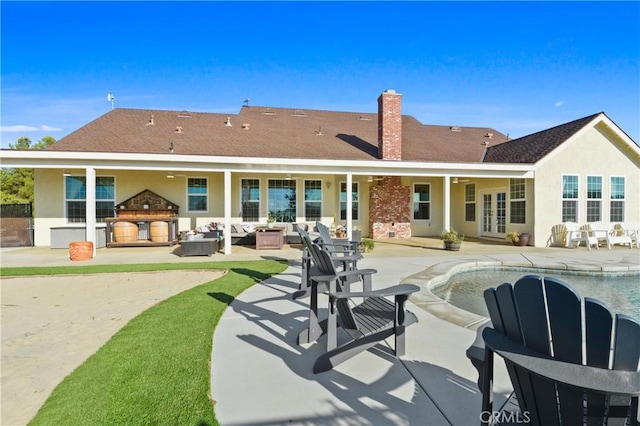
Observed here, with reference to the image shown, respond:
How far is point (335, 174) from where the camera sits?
502 inches

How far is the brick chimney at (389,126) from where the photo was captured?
44.3ft

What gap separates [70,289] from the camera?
20.3ft

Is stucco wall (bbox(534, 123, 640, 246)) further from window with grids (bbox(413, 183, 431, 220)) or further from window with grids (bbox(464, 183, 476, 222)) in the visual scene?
window with grids (bbox(413, 183, 431, 220))

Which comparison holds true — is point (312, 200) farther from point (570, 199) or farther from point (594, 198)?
point (594, 198)

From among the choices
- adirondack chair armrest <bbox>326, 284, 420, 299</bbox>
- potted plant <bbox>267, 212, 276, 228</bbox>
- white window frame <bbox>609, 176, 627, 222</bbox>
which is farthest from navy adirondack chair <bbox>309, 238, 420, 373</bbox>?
white window frame <bbox>609, 176, 627, 222</bbox>

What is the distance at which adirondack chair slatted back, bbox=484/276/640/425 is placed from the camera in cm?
121

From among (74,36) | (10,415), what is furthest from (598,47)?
(74,36)

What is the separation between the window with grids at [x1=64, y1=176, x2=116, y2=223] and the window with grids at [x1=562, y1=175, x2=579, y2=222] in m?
18.5

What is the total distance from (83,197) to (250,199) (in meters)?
6.75

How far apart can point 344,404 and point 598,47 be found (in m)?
18.0

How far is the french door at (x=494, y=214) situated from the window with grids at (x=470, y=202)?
55 cm

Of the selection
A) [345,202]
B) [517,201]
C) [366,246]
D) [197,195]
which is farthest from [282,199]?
[517,201]

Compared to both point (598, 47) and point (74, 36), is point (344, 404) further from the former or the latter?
point (598, 47)

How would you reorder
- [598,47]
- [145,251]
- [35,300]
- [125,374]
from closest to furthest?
[125,374], [35,300], [145,251], [598,47]
